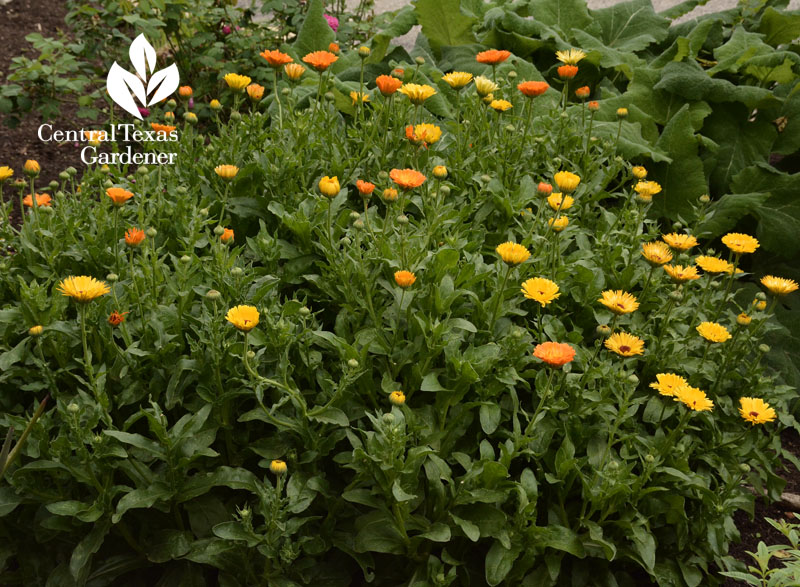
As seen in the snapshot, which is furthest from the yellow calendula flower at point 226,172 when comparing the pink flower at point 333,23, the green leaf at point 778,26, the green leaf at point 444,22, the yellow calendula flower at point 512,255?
the green leaf at point 778,26

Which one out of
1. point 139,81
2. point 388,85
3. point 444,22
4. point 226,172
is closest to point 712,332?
point 388,85

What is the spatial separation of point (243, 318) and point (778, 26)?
336 centimetres

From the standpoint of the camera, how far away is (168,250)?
2.45 metres

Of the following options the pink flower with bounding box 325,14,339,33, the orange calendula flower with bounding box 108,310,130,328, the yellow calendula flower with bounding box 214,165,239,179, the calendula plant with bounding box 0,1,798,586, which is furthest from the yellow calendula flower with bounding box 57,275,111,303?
the pink flower with bounding box 325,14,339,33

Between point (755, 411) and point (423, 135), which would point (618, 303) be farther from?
point (423, 135)

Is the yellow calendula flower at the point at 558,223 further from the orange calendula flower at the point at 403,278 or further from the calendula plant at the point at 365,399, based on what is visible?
the orange calendula flower at the point at 403,278

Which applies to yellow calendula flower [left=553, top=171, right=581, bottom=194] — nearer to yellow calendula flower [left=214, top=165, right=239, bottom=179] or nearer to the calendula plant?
the calendula plant

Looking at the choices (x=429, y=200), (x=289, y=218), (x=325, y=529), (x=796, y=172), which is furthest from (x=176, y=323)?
(x=796, y=172)

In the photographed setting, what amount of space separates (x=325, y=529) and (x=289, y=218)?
0.88 meters

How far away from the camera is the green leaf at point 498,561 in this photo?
1856mm

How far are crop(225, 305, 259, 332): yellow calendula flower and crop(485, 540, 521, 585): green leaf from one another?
0.81m

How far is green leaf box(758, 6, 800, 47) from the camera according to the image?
3793 millimetres

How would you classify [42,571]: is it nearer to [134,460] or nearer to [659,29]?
[134,460]

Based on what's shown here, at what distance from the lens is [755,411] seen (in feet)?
6.87
